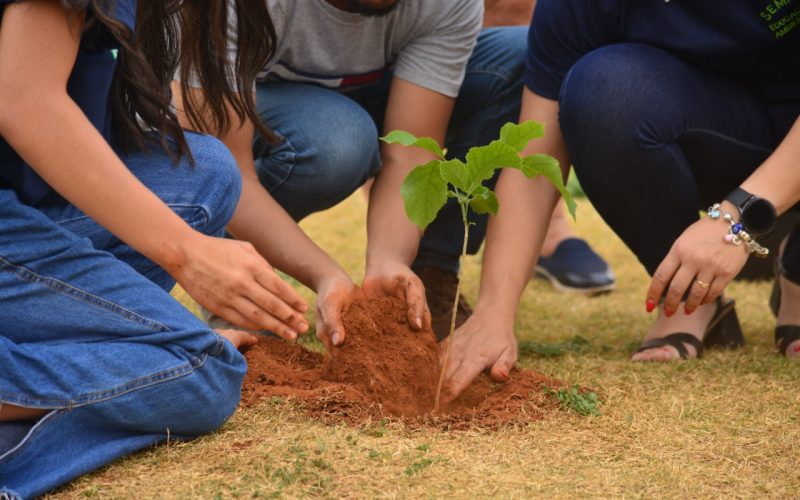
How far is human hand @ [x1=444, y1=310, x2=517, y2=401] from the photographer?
87.1 inches

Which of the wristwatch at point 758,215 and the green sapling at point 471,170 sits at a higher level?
the green sapling at point 471,170

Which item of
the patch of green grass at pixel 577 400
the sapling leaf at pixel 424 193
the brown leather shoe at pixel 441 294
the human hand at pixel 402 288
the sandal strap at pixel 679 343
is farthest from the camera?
the brown leather shoe at pixel 441 294

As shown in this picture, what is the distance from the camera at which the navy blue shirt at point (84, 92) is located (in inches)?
69.5

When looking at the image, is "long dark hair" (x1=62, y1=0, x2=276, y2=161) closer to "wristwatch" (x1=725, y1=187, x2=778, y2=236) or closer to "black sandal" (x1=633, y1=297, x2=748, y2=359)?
"wristwatch" (x1=725, y1=187, x2=778, y2=236)

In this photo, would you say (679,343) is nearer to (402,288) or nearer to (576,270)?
(402,288)

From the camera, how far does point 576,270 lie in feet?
12.1

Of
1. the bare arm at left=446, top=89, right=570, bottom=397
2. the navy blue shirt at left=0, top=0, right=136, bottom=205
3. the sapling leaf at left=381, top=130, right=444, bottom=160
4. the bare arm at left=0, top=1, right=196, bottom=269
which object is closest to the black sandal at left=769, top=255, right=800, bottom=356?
the bare arm at left=446, top=89, right=570, bottom=397

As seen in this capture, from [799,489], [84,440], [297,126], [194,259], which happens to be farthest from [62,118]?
[799,489]

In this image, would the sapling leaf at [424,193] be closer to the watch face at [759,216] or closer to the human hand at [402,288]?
the human hand at [402,288]

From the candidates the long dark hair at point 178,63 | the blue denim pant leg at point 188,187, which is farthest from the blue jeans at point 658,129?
the blue denim pant leg at point 188,187

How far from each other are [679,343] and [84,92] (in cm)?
165

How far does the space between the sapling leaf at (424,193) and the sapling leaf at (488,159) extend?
→ 0.20ft

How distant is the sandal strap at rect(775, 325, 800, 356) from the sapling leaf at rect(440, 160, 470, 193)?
1213mm

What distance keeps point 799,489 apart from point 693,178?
3.38ft
